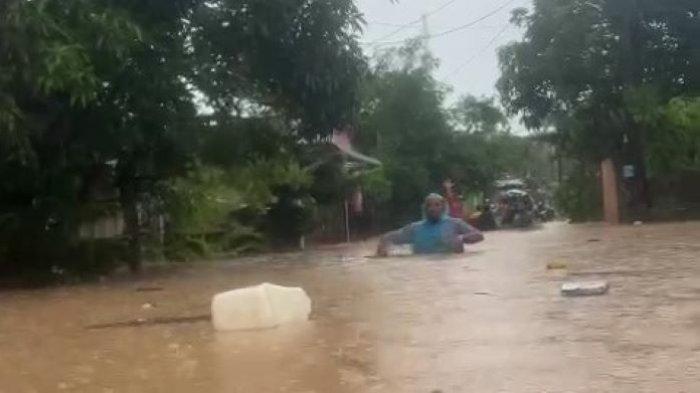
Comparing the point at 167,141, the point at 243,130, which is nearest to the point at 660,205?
the point at 243,130

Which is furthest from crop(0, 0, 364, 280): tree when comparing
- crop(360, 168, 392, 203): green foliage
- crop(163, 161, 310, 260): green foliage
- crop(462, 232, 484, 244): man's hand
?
crop(360, 168, 392, 203): green foliage

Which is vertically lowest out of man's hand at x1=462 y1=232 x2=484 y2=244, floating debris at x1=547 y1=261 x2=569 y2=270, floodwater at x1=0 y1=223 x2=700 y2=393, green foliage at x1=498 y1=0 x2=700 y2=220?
floodwater at x1=0 y1=223 x2=700 y2=393

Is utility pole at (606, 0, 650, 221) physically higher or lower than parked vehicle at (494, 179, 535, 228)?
higher

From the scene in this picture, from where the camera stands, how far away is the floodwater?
6270mm

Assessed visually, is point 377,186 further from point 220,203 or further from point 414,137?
point 220,203

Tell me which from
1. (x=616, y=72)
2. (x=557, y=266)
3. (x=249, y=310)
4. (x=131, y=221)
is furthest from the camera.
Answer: (x=616, y=72)

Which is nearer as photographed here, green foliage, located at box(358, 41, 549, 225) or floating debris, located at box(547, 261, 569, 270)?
floating debris, located at box(547, 261, 569, 270)

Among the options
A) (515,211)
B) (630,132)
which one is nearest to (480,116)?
(515,211)

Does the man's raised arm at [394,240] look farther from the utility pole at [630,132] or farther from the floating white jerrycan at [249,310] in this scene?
the utility pole at [630,132]

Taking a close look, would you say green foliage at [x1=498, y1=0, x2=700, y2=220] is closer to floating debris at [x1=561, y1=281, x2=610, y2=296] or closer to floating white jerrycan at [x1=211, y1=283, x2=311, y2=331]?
floating debris at [x1=561, y1=281, x2=610, y2=296]

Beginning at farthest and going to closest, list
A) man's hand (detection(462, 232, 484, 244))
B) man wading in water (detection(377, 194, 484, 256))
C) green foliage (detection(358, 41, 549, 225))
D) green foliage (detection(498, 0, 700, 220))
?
green foliage (detection(358, 41, 549, 225)) < green foliage (detection(498, 0, 700, 220)) < man's hand (detection(462, 232, 484, 244)) < man wading in water (detection(377, 194, 484, 256))

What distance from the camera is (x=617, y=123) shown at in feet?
99.9

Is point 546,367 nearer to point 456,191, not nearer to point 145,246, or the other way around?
point 145,246

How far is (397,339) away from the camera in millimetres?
7789
